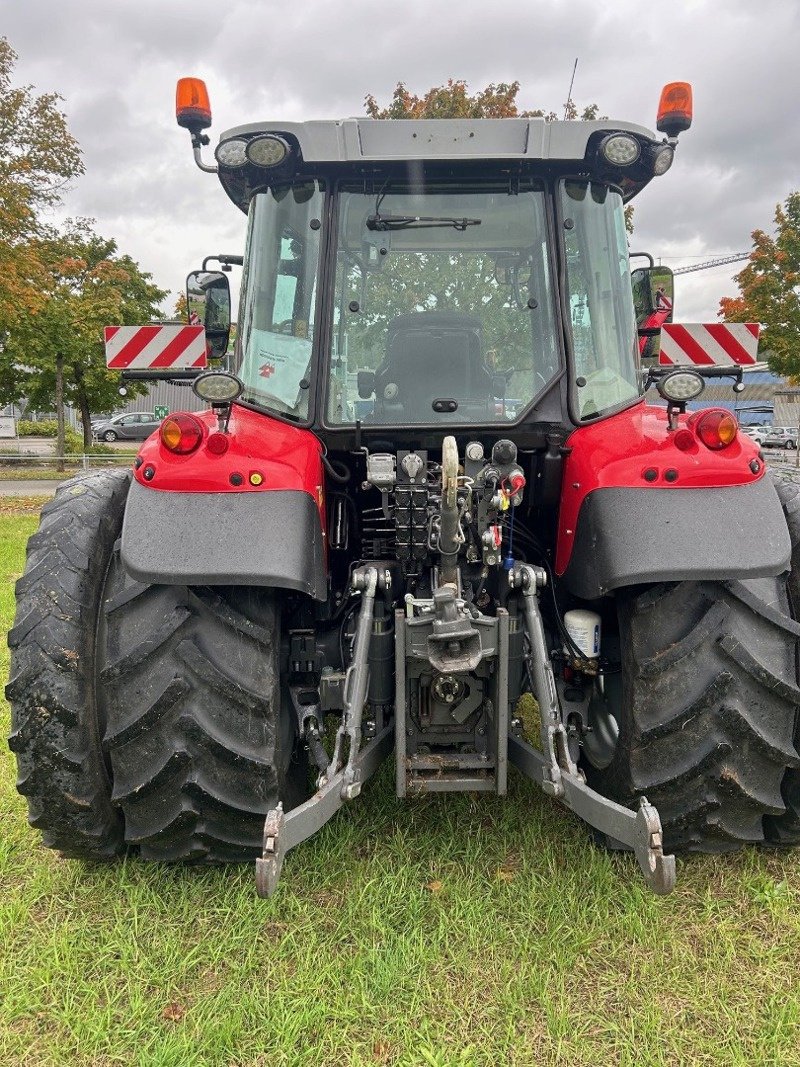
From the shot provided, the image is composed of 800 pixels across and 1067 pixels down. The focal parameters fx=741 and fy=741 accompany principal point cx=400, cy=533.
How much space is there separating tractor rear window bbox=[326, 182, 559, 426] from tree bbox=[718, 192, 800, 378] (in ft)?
48.9

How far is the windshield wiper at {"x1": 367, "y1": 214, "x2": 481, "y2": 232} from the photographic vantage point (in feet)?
9.30

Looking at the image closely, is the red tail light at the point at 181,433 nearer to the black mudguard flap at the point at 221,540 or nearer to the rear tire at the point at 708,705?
the black mudguard flap at the point at 221,540

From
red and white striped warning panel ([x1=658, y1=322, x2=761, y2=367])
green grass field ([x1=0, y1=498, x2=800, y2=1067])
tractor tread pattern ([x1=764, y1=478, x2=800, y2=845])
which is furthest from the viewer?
red and white striped warning panel ([x1=658, y1=322, x2=761, y2=367])

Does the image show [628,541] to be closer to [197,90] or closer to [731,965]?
[731,965]

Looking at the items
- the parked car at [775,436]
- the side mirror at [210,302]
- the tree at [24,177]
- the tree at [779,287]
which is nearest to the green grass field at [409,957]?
the side mirror at [210,302]

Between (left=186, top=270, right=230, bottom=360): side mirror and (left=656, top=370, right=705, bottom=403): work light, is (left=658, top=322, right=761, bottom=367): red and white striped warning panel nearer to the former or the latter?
(left=656, top=370, right=705, bottom=403): work light

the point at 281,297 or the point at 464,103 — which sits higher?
the point at 464,103

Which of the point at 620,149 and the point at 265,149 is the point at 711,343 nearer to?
the point at 620,149

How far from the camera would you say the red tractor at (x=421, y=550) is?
7.47ft

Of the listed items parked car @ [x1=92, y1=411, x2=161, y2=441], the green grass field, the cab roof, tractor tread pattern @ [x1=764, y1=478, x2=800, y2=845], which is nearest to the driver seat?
the cab roof

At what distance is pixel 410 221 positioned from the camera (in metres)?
2.84

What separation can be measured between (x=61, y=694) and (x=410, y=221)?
209 centimetres

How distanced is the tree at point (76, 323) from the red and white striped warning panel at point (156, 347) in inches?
357

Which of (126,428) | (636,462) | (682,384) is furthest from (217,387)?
(126,428)
